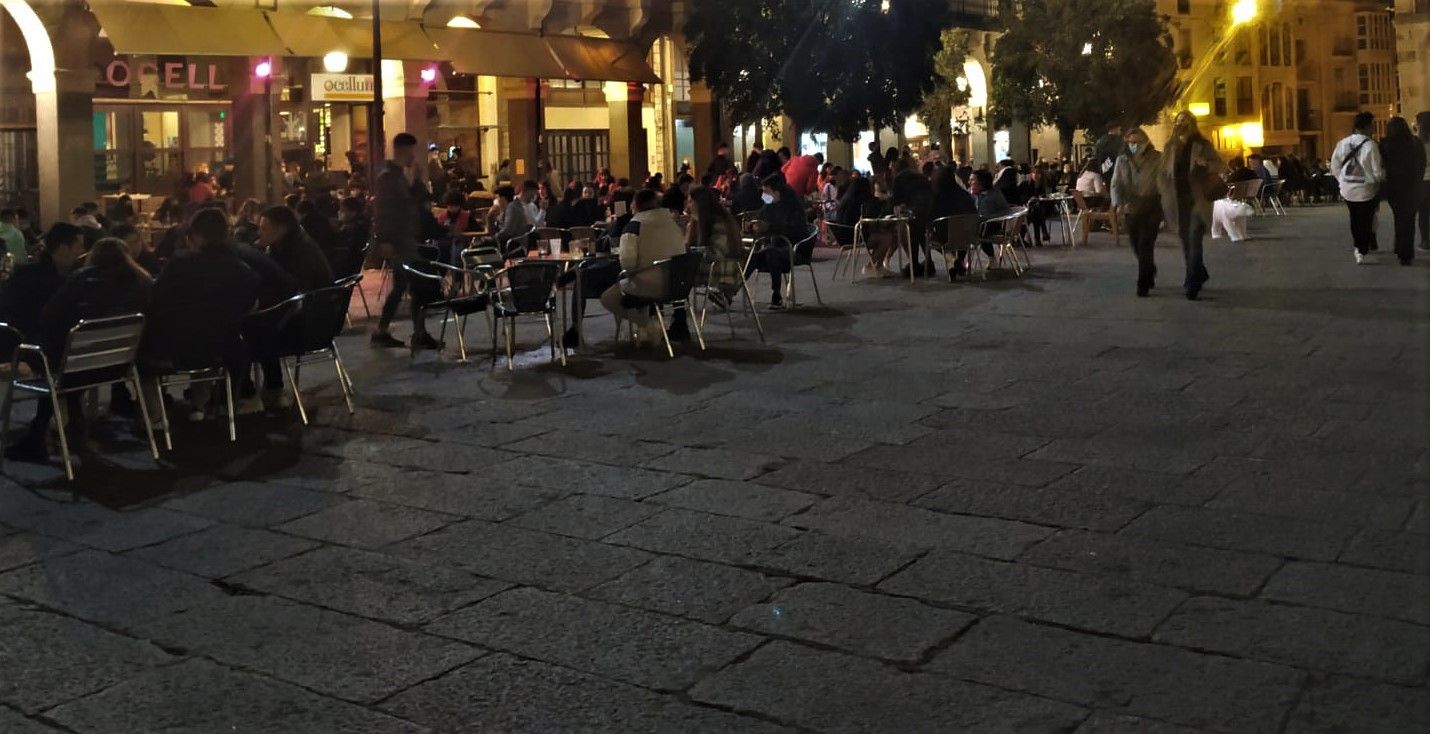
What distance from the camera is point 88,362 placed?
776 centimetres

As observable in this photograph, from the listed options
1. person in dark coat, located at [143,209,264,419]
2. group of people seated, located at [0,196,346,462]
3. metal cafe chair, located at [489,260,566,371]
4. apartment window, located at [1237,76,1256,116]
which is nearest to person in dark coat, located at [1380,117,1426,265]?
metal cafe chair, located at [489,260,566,371]

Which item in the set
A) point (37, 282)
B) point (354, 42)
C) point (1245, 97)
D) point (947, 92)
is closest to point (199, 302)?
point (37, 282)

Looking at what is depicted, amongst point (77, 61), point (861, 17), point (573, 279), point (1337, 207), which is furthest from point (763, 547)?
point (1337, 207)

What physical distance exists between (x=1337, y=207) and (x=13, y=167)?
2429 centimetres

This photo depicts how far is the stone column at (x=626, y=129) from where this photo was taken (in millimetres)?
29375

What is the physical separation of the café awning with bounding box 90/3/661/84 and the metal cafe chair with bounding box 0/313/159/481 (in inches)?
479

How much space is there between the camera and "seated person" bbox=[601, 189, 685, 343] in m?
11.1

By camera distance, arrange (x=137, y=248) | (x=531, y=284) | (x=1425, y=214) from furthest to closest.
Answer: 1. (x=1425, y=214)
2. (x=531, y=284)
3. (x=137, y=248)

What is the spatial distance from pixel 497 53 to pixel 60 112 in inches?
272

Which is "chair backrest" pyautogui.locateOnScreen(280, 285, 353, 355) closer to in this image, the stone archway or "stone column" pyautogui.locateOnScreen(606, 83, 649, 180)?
the stone archway

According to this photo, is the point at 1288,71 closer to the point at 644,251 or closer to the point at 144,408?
the point at 644,251

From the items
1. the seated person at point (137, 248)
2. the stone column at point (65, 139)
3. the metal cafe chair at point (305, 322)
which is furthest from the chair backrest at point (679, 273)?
the stone column at point (65, 139)

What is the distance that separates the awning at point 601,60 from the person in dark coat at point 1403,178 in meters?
13.6

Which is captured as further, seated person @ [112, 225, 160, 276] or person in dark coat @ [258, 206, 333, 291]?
seated person @ [112, 225, 160, 276]
